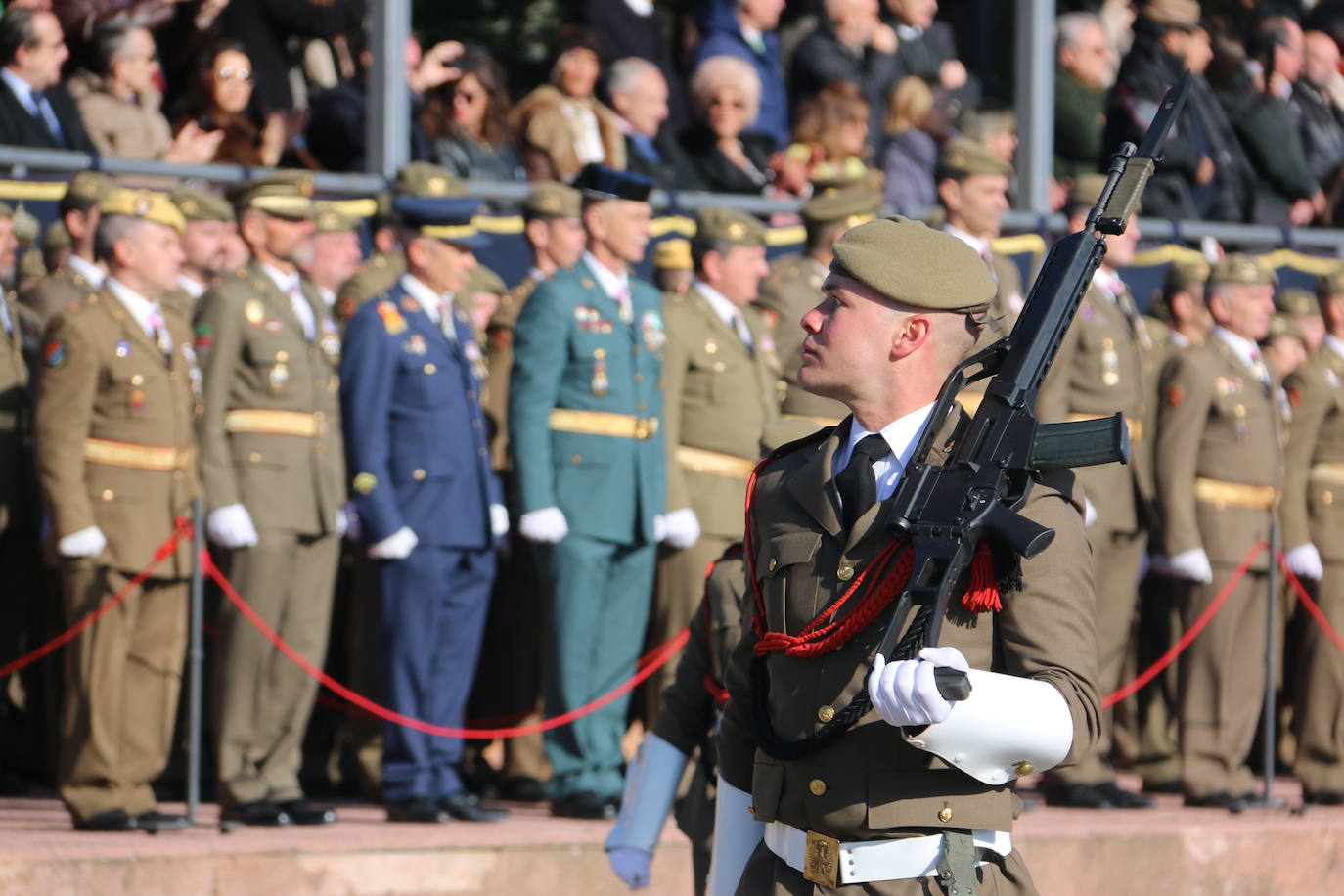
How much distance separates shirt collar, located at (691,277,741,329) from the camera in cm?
798

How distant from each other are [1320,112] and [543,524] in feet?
19.7

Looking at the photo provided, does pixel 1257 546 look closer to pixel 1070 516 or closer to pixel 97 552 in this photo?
pixel 97 552

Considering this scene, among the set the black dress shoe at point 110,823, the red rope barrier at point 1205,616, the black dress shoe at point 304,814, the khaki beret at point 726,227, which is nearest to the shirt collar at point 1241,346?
the red rope barrier at point 1205,616

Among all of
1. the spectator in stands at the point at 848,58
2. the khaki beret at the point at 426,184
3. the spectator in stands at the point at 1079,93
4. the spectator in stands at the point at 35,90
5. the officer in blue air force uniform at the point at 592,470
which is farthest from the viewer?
the spectator in stands at the point at 1079,93

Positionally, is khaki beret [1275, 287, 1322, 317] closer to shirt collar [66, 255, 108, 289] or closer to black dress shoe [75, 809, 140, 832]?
shirt collar [66, 255, 108, 289]

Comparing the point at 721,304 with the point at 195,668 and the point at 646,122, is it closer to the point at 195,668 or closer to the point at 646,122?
the point at 646,122

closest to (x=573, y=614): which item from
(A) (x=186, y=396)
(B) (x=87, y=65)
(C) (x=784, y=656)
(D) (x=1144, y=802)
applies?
(A) (x=186, y=396)

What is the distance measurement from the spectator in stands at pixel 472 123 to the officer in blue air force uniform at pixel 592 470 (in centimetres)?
135

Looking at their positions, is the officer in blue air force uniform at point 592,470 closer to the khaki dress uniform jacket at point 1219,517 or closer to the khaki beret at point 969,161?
Answer: the khaki beret at point 969,161

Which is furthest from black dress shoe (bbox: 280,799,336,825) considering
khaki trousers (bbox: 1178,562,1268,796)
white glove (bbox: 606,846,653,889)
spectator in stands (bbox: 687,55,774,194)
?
spectator in stands (bbox: 687,55,774,194)

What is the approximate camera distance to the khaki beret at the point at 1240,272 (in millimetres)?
8469

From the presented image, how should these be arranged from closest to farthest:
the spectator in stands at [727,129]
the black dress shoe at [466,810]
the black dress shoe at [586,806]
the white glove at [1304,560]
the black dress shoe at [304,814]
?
the black dress shoe at [304,814]
the black dress shoe at [466,810]
the black dress shoe at [586,806]
the white glove at [1304,560]
the spectator in stands at [727,129]

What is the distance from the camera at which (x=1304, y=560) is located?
28.5ft

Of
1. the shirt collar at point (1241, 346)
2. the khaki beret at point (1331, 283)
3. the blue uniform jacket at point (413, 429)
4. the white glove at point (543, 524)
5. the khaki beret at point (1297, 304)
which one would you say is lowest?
the white glove at point (543, 524)
